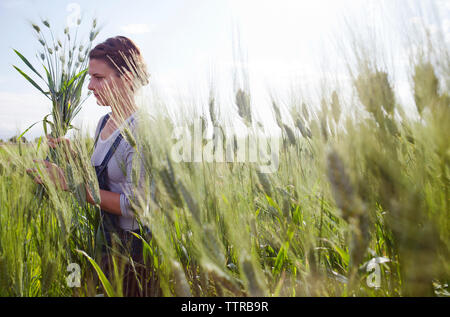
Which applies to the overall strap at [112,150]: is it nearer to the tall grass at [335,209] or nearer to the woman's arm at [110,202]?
the woman's arm at [110,202]

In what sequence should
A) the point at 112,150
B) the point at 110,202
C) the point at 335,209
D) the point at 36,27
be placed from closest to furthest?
the point at 335,209 < the point at 110,202 < the point at 112,150 < the point at 36,27

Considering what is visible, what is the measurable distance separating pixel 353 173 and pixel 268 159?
0.44 meters

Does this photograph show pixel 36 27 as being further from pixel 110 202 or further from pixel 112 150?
pixel 110 202

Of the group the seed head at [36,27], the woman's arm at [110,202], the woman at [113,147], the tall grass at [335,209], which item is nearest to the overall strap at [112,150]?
the woman at [113,147]

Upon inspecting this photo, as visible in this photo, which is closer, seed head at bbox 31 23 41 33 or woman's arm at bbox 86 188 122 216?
woman's arm at bbox 86 188 122 216

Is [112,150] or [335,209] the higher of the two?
[112,150]

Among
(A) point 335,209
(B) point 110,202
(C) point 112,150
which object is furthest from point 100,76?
(A) point 335,209

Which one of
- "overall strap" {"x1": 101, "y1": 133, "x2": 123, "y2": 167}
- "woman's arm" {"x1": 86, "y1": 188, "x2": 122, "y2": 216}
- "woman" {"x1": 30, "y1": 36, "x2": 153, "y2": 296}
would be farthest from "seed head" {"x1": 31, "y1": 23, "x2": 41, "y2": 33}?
"woman's arm" {"x1": 86, "y1": 188, "x2": 122, "y2": 216}

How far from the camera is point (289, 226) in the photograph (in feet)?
2.47

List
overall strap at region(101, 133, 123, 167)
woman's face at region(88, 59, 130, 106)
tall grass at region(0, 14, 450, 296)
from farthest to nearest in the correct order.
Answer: woman's face at region(88, 59, 130, 106)
overall strap at region(101, 133, 123, 167)
tall grass at region(0, 14, 450, 296)

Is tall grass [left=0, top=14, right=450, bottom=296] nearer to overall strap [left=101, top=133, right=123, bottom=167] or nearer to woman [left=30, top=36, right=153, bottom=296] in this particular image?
woman [left=30, top=36, right=153, bottom=296]

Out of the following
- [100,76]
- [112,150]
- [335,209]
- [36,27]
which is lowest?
[335,209]

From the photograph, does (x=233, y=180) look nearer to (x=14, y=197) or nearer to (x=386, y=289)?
(x=386, y=289)
